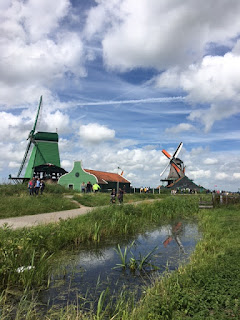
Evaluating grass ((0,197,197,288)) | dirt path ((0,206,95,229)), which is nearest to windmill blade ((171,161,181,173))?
grass ((0,197,197,288))

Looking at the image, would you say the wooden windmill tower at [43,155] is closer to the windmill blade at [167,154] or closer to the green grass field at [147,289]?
the windmill blade at [167,154]

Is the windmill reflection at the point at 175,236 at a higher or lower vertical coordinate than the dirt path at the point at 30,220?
lower

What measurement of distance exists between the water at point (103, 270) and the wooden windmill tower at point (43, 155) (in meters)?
32.7

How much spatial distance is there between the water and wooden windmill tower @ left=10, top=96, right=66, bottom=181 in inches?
1289

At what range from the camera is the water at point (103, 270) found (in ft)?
18.1

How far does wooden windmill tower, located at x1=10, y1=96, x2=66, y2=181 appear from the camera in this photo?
41469 millimetres

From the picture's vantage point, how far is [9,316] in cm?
442

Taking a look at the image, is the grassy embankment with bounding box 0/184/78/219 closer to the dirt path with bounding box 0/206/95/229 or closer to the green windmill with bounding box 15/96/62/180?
the dirt path with bounding box 0/206/95/229

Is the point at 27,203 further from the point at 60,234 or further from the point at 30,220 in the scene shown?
the point at 60,234

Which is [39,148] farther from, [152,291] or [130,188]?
[152,291]

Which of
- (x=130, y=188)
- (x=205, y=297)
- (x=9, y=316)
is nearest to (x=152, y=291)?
(x=205, y=297)

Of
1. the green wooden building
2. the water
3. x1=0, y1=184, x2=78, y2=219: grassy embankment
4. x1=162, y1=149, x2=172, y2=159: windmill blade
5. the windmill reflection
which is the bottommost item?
the water

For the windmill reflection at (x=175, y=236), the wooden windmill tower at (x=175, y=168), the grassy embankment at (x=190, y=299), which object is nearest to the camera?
the grassy embankment at (x=190, y=299)

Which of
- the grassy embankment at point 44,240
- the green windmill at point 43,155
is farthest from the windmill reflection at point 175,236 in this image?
the green windmill at point 43,155
